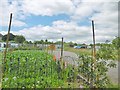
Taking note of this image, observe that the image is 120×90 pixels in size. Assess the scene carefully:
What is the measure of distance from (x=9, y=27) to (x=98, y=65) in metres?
1.30

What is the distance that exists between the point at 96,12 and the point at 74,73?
0.84 metres

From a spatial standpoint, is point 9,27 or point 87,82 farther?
point 9,27

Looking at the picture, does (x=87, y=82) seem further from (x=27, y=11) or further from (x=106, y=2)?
(x=27, y=11)

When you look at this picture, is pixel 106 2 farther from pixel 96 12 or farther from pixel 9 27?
pixel 9 27

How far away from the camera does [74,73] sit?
285 cm

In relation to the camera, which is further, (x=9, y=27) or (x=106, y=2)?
(x=9, y=27)

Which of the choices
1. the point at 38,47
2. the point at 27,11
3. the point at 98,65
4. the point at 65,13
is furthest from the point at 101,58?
the point at 38,47

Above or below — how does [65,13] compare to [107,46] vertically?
above

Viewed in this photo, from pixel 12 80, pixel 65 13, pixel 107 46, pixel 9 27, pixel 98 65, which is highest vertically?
pixel 65 13

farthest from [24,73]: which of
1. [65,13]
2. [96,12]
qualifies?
[96,12]

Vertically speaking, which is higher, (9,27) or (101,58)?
(9,27)

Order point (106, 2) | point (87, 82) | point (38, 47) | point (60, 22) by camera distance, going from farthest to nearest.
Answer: point (38, 47), point (60, 22), point (87, 82), point (106, 2)

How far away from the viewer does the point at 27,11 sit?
292 centimetres

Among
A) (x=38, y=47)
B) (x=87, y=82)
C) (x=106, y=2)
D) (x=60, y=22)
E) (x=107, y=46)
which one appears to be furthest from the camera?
(x=38, y=47)
